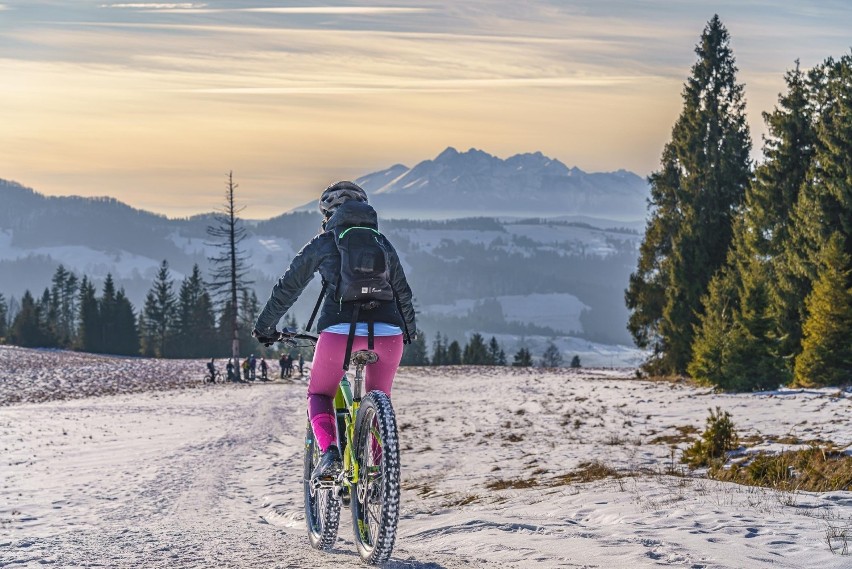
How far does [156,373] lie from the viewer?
5728cm

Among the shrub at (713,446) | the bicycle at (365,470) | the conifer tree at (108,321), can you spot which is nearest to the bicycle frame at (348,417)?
the bicycle at (365,470)

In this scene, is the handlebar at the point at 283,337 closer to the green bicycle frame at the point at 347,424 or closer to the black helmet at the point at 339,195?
the green bicycle frame at the point at 347,424

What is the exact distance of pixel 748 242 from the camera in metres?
39.2

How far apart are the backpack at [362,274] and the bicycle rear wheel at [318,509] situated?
4.93 ft

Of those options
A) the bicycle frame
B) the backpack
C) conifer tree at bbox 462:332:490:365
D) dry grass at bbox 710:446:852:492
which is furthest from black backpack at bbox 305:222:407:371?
conifer tree at bbox 462:332:490:365

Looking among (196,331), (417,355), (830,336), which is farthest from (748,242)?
(417,355)

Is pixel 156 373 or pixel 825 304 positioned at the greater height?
pixel 825 304

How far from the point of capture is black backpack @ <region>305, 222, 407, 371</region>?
711 cm

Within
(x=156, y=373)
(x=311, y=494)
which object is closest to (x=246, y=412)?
(x=311, y=494)

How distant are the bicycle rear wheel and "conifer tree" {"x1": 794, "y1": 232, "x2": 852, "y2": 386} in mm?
23806

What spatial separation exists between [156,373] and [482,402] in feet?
102

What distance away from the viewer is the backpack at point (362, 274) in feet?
23.3

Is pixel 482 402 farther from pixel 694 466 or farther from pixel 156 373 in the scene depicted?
pixel 156 373

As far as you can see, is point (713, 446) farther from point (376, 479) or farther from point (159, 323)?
point (159, 323)
